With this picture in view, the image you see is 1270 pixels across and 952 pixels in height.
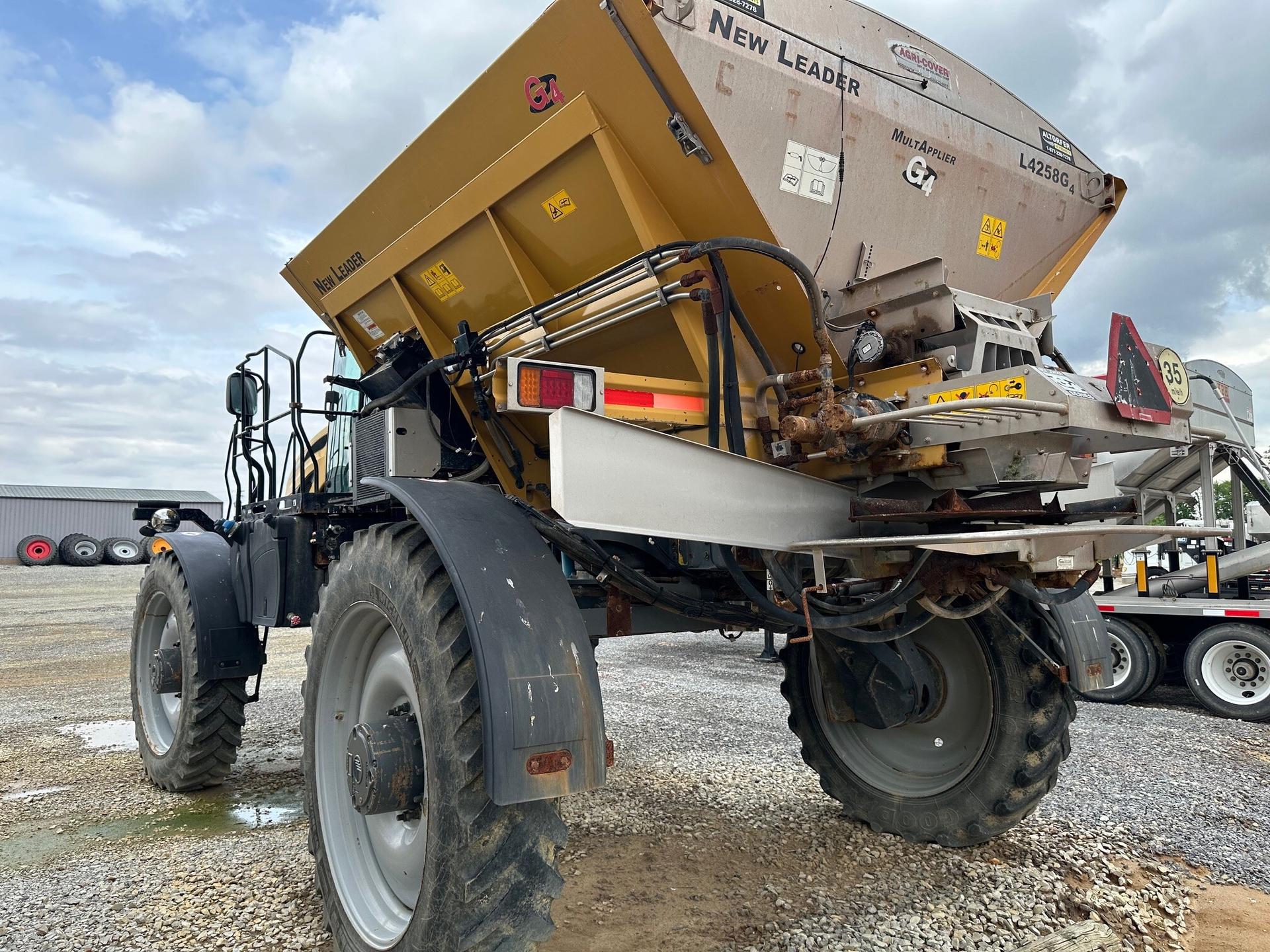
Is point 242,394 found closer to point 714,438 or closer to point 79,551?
point 714,438

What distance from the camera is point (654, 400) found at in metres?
2.75

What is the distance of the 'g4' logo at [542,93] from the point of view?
2887 mm

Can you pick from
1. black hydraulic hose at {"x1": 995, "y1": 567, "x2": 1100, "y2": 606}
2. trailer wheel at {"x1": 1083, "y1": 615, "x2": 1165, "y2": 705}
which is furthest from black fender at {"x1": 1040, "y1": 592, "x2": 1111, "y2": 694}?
trailer wheel at {"x1": 1083, "y1": 615, "x2": 1165, "y2": 705}

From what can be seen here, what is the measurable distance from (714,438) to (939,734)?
1.90m

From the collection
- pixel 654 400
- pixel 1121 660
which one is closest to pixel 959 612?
pixel 654 400

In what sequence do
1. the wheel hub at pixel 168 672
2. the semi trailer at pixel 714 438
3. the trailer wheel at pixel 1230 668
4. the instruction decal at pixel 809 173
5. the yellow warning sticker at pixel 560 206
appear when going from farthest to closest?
the trailer wheel at pixel 1230 668, the wheel hub at pixel 168 672, the yellow warning sticker at pixel 560 206, the instruction decal at pixel 809 173, the semi trailer at pixel 714 438

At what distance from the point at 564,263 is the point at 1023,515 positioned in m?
1.93

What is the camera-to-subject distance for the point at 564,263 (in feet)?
10.9

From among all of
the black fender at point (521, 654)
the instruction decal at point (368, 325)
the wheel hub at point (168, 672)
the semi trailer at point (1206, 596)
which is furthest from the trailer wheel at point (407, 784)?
the semi trailer at point (1206, 596)

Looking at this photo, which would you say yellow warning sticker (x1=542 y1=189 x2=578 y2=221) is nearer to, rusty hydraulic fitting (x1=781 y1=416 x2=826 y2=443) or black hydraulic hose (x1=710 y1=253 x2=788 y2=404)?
black hydraulic hose (x1=710 y1=253 x2=788 y2=404)

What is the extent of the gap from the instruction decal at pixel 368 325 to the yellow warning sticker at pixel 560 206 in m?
1.65

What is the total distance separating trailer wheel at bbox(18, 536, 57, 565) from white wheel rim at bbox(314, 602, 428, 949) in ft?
109

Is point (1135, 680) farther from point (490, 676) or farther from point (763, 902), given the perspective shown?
point (490, 676)

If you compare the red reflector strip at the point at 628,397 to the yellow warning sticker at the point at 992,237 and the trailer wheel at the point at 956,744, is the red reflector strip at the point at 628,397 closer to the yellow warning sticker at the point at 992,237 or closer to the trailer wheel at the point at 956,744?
the trailer wheel at the point at 956,744
